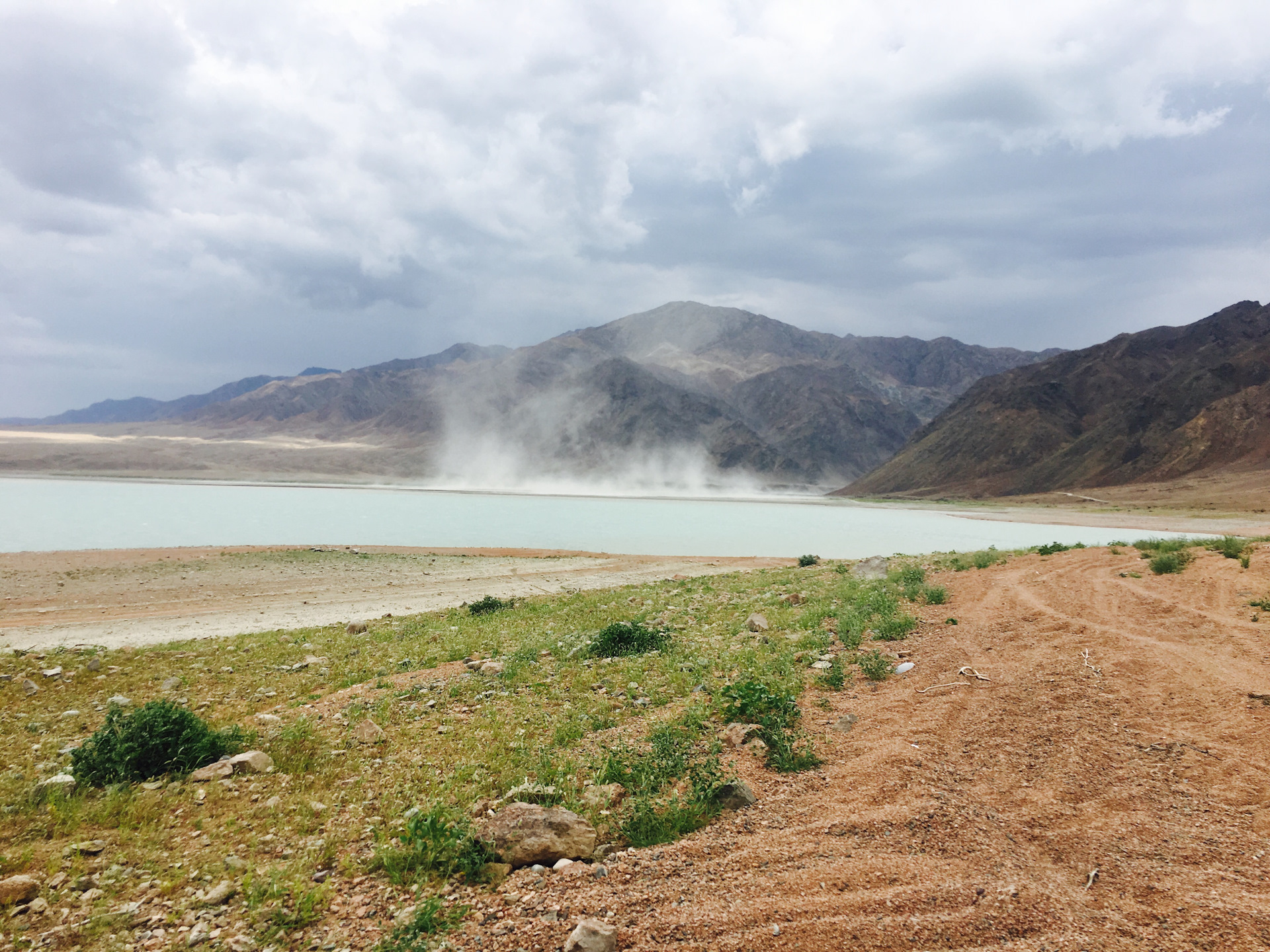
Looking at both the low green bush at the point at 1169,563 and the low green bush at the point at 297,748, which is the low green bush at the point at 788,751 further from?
the low green bush at the point at 1169,563

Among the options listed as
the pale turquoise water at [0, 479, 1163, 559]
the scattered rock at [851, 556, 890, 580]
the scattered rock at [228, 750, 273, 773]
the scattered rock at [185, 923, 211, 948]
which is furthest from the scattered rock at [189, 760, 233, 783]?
the pale turquoise water at [0, 479, 1163, 559]

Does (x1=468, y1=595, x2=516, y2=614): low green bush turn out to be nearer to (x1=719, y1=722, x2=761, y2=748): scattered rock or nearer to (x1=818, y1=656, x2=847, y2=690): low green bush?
(x1=818, y1=656, x2=847, y2=690): low green bush

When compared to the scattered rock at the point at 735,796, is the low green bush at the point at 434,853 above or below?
below

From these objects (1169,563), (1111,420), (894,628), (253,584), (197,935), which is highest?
(1111,420)

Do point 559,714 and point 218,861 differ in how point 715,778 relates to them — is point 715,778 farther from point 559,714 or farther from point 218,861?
point 218,861

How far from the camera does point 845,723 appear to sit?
713 cm

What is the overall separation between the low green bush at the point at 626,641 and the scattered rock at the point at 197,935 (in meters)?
7.17

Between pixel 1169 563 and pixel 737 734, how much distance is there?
42.5 feet

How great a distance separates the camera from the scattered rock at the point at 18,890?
425 cm

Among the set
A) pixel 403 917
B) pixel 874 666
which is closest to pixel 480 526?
pixel 874 666

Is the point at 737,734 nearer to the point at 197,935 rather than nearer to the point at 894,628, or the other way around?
the point at 197,935

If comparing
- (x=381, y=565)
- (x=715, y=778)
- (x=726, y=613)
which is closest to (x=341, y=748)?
(x=715, y=778)

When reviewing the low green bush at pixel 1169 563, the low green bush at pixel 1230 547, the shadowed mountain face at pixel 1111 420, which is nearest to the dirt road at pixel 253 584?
the low green bush at pixel 1169 563

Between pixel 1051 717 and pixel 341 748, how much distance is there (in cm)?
768
